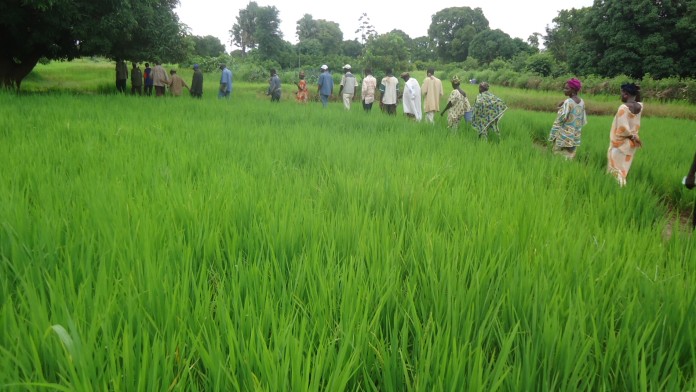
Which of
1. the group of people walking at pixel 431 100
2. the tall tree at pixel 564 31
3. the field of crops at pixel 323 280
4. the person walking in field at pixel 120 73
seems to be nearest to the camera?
the field of crops at pixel 323 280

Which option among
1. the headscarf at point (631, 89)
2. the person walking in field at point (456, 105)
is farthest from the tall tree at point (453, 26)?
the headscarf at point (631, 89)

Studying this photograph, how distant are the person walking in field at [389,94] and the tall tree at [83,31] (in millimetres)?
7037

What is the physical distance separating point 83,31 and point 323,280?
1259 centimetres

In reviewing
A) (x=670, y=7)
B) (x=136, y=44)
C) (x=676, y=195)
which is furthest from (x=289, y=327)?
(x=670, y=7)

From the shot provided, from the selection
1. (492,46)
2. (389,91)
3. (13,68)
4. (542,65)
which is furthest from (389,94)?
(492,46)

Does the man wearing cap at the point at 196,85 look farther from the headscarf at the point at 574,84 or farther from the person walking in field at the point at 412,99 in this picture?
the headscarf at the point at 574,84

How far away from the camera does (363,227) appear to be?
69.6 inches

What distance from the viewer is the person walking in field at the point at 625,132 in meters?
4.79

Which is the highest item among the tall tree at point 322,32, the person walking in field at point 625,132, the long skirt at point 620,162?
the tall tree at point 322,32

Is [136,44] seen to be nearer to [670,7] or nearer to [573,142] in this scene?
[573,142]

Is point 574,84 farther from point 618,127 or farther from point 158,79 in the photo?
point 158,79

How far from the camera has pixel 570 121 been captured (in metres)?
5.55

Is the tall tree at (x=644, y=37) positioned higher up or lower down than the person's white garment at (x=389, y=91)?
higher up

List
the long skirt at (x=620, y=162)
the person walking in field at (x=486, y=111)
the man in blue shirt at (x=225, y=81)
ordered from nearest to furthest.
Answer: the long skirt at (x=620, y=162) → the person walking in field at (x=486, y=111) → the man in blue shirt at (x=225, y=81)
